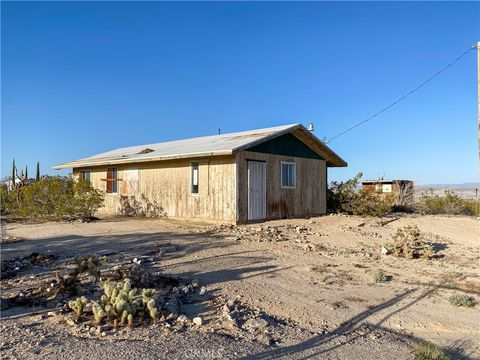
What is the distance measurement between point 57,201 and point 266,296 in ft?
43.2

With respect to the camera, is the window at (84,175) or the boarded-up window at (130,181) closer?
the boarded-up window at (130,181)

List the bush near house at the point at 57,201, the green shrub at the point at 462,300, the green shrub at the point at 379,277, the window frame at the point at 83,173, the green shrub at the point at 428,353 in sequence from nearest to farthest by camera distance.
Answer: the green shrub at the point at 428,353 → the green shrub at the point at 462,300 → the green shrub at the point at 379,277 → the bush near house at the point at 57,201 → the window frame at the point at 83,173

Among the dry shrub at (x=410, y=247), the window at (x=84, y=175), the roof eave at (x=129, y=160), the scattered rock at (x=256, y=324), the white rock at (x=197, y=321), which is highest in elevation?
the roof eave at (x=129, y=160)

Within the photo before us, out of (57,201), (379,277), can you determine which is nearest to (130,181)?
(57,201)

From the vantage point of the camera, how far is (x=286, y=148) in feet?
55.7

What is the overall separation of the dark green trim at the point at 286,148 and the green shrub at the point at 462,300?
9172mm

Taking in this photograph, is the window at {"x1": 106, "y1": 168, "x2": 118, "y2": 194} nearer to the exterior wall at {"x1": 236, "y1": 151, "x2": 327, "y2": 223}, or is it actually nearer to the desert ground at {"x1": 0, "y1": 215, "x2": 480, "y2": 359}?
the desert ground at {"x1": 0, "y1": 215, "x2": 480, "y2": 359}

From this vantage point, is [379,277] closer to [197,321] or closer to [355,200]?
[197,321]

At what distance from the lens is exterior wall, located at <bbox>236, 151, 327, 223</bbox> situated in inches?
582

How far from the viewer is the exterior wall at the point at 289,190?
14789mm

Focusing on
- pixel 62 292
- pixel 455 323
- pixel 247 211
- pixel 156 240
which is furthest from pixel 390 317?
pixel 247 211

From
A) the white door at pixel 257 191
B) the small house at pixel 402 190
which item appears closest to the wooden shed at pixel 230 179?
the white door at pixel 257 191

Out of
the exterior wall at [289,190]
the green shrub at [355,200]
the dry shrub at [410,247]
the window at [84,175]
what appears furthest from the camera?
the window at [84,175]

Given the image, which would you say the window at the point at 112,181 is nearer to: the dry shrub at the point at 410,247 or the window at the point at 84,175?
the window at the point at 84,175
